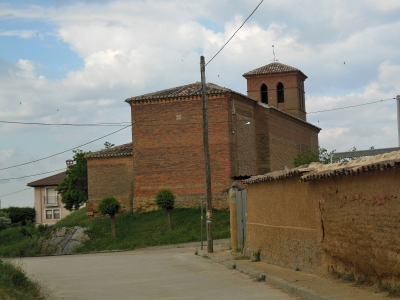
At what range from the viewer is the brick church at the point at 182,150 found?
151 feet

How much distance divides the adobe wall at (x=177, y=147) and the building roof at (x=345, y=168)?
27.7m

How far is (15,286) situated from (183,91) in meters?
33.5

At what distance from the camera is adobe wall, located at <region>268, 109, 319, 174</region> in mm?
51875

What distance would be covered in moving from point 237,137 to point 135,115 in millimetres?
7167

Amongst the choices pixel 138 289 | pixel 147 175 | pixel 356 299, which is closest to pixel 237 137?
pixel 147 175

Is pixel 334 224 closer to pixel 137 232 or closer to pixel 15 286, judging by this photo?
pixel 15 286

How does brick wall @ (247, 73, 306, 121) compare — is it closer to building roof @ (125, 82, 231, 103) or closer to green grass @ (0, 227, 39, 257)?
building roof @ (125, 82, 231, 103)

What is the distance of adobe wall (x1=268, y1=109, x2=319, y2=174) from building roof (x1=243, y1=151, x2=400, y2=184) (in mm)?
33929

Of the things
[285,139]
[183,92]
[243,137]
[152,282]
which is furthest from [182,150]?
[152,282]

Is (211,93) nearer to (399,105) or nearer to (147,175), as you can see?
(147,175)

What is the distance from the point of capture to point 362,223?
12719mm

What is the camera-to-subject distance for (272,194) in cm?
1867

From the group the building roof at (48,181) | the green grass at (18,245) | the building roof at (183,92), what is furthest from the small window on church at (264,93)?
the building roof at (48,181)

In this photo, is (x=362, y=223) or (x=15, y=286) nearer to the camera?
(x=362, y=223)
